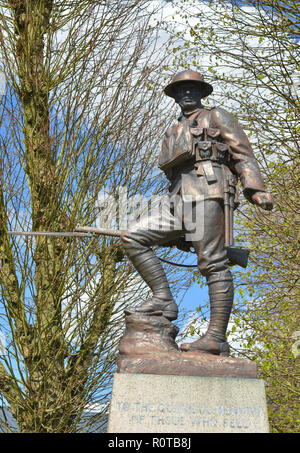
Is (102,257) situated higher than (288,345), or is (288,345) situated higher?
(102,257)

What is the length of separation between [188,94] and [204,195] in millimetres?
956

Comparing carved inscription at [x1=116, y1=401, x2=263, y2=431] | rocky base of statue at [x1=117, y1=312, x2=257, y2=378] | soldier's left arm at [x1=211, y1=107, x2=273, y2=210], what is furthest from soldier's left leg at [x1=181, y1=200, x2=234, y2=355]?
carved inscription at [x1=116, y1=401, x2=263, y2=431]

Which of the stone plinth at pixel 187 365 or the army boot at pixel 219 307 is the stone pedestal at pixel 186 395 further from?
the army boot at pixel 219 307

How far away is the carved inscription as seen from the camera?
4059 mm

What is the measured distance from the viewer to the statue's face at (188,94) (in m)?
5.11

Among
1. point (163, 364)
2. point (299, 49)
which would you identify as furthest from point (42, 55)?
point (163, 364)

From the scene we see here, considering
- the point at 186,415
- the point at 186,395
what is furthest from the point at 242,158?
the point at 186,415

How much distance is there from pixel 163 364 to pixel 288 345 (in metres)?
4.77

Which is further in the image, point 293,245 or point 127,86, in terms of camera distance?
point 127,86

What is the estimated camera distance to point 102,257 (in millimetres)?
8984

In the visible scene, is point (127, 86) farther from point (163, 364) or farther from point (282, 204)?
point (163, 364)

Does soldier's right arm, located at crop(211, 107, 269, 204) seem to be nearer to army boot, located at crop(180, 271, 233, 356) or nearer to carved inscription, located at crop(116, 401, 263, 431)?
army boot, located at crop(180, 271, 233, 356)

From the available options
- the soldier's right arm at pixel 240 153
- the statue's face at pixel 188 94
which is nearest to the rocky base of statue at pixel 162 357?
the soldier's right arm at pixel 240 153

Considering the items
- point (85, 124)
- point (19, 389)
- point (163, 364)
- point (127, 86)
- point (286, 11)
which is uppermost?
point (286, 11)
